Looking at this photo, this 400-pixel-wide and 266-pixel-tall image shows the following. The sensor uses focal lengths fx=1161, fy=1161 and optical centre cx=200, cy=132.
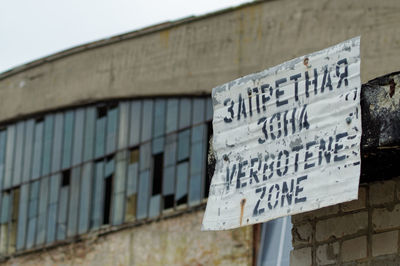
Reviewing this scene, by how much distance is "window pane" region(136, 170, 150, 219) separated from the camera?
27.4m

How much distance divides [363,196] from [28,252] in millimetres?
21053

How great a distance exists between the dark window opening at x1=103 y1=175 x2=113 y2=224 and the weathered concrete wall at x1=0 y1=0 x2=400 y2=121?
2.07 meters

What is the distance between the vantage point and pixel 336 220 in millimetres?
9695

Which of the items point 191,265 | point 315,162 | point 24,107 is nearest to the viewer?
point 315,162

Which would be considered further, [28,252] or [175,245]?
[28,252]

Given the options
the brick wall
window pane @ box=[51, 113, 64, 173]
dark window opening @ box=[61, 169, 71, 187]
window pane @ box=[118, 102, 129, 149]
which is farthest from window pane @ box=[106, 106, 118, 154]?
the brick wall

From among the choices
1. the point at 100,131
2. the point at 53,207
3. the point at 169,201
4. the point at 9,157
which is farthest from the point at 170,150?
the point at 9,157

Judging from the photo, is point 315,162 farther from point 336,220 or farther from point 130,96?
point 130,96

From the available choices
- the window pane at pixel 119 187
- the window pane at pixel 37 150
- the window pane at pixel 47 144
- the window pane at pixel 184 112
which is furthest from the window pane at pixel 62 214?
the window pane at pixel 184 112

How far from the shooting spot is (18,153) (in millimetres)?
30391

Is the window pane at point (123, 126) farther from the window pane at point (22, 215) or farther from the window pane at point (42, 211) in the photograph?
the window pane at point (22, 215)

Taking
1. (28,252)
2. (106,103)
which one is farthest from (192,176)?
(28,252)

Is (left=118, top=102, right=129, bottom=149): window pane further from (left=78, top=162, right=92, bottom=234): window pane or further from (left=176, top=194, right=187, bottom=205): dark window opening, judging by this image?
(left=176, top=194, right=187, bottom=205): dark window opening

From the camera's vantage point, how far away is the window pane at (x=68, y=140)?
1154 inches
